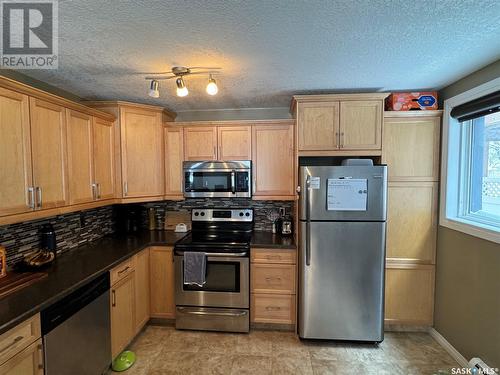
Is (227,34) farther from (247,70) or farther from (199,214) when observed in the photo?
(199,214)

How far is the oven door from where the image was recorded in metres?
2.56

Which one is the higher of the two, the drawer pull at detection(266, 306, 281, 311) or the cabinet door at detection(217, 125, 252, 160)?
the cabinet door at detection(217, 125, 252, 160)

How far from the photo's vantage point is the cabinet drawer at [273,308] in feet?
8.54

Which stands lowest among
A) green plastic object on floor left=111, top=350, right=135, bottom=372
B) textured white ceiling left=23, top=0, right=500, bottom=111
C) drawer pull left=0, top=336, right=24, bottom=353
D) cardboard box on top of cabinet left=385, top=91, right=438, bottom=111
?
green plastic object on floor left=111, top=350, right=135, bottom=372

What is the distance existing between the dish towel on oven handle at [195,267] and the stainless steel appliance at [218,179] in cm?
66

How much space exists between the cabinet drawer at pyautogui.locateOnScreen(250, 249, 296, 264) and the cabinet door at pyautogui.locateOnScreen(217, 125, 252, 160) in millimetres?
1021

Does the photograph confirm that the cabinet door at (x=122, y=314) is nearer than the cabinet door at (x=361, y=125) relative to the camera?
Yes

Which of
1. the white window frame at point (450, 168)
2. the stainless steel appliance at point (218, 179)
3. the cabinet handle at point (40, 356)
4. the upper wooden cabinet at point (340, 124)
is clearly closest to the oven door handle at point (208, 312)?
the stainless steel appliance at point (218, 179)

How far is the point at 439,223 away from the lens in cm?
246

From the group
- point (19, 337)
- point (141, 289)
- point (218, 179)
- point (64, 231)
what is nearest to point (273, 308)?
point (141, 289)

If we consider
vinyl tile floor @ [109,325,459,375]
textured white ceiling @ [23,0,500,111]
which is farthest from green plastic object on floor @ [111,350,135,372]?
textured white ceiling @ [23,0,500,111]

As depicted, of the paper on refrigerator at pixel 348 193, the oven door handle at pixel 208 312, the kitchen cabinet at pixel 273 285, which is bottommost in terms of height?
the oven door handle at pixel 208 312

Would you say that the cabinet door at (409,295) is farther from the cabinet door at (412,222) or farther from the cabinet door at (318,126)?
the cabinet door at (318,126)

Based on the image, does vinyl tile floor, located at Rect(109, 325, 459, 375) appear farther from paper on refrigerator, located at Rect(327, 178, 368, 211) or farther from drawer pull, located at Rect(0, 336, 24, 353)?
paper on refrigerator, located at Rect(327, 178, 368, 211)
